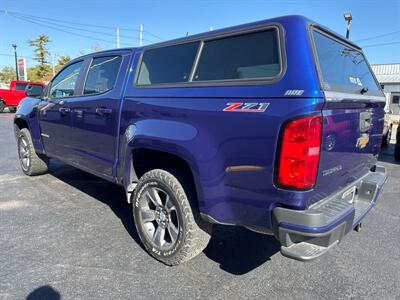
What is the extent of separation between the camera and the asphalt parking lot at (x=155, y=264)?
275 centimetres

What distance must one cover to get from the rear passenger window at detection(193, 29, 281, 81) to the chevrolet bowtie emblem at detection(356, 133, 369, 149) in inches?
39.1

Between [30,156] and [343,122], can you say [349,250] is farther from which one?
[30,156]

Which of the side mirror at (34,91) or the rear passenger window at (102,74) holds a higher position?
the rear passenger window at (102,74)

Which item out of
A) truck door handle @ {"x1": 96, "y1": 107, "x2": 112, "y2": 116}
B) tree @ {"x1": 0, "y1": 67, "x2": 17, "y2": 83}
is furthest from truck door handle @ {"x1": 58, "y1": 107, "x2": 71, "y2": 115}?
tree @ {"x1": 0, "y1": 67, "x2": 17, "y2": 83}

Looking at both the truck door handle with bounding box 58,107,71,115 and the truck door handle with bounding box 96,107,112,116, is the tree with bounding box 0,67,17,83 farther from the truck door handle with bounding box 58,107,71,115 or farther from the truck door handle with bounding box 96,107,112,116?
the truck door handle with bounding box 96,107,112,116

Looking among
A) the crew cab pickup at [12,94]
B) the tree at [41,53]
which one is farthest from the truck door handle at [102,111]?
the tree at [41,53]

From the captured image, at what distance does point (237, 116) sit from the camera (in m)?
2.41

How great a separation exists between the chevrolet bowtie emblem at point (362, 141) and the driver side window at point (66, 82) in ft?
11.2

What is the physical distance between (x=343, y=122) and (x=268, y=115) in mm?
588

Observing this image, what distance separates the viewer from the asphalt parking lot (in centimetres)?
275

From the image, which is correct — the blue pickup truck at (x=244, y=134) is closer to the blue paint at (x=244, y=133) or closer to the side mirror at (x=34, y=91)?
the blue paint at (x=244, y=133)

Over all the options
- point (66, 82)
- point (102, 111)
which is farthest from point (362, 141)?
point (66, 82)

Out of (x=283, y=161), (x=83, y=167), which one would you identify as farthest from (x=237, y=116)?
(x=83, y=167)

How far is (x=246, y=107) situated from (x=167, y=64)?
1235 millimetres
